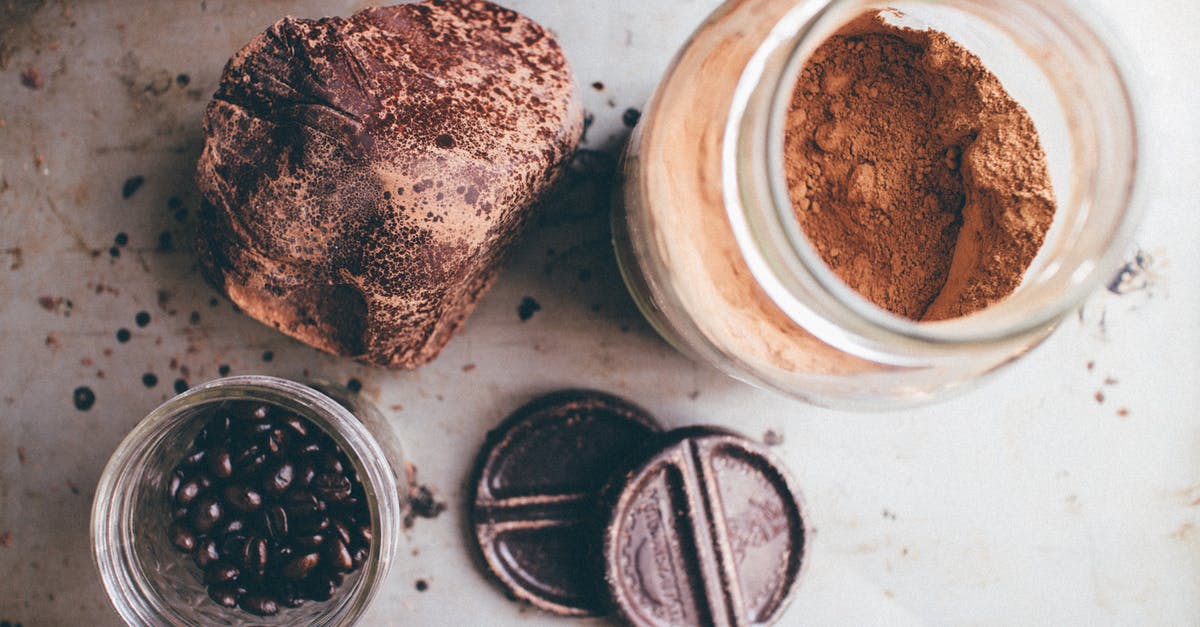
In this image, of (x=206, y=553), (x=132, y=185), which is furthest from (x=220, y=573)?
(x=132, y=185)

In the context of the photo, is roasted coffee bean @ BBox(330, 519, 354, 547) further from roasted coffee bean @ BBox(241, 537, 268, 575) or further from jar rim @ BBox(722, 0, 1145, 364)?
jar rim @ BBox(722, 0, 1145, 364)

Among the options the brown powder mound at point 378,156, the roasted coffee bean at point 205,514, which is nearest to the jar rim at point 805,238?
the brown powder mound at point 378,156

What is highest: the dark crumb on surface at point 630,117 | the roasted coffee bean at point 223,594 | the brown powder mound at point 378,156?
the dark crumb on surface at point 630,117

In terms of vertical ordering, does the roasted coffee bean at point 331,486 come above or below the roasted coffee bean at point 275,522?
above

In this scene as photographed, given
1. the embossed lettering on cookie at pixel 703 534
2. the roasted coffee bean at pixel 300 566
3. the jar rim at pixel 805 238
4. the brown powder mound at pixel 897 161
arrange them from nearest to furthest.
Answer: the jar rim at pixel 805 238, the brown powder mound at pixel 897 161, the roasted coffee bean at pixel 300 566, the embossed lettering on cookie at pixel 703 534

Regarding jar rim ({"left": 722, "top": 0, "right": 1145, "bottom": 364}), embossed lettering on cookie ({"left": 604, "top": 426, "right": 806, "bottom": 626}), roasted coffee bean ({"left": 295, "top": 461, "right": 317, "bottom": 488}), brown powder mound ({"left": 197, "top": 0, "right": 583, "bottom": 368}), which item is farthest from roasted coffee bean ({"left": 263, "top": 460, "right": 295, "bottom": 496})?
jar rim ({"left": 722, "top": 0, "right": 1145, "bottom": 364})

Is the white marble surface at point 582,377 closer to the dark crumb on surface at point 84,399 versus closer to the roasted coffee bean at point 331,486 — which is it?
the dark crumb on surface at point 84,399

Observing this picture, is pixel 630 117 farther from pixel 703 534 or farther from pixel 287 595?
pixel 287 595

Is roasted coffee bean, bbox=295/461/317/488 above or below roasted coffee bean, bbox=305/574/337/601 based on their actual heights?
above
